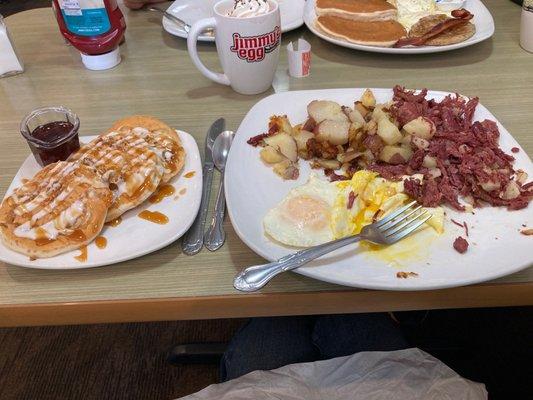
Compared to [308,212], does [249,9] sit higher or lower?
higher

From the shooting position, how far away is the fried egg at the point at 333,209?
3.02 ft

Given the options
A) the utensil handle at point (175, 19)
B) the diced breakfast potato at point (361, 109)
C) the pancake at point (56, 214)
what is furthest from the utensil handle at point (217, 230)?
the utensil handle at point (175, 19)

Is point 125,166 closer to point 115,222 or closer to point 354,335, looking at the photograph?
point 115,222

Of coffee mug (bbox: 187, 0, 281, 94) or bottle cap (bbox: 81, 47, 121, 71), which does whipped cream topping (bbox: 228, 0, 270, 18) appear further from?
bottle cap (bbox: 81, 47, 121, 71)

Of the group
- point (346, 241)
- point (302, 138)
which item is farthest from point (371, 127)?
point (346, 241)

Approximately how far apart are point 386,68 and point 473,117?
46 cm

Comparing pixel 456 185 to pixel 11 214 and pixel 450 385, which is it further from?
pixel 11 214

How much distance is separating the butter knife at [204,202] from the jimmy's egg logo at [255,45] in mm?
216

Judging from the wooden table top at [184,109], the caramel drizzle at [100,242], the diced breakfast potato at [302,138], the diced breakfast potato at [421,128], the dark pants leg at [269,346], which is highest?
the diced breakfast potato at [421,128]

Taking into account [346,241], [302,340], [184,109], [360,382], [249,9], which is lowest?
[302,340]

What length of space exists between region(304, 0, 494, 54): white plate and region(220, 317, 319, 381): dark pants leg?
93 centimetres

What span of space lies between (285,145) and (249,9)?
47 cm

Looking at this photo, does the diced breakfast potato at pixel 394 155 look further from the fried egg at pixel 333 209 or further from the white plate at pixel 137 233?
the white plate at pixel 137 233

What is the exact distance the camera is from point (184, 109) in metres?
1.43
